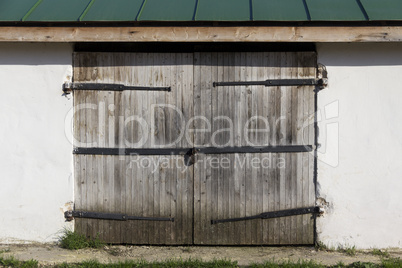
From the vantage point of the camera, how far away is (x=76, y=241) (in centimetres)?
501

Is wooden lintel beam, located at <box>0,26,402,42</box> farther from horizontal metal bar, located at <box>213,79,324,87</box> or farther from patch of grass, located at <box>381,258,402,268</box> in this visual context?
patch of grass, located at <box>381,258,402,268</box>

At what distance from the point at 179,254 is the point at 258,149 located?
151 cm

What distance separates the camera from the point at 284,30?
4.68 meters

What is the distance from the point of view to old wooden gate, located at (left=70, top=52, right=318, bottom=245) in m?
5.04

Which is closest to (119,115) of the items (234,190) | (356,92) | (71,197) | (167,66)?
(167,66)
